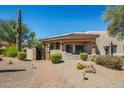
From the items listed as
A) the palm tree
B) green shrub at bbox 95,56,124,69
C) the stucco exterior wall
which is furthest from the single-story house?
green shrub at bbox 95,56,124,69

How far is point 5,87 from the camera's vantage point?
12039 millimetres

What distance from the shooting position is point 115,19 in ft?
89.5

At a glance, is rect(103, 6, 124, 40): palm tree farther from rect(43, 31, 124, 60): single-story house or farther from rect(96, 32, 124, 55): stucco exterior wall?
rect(96, 32, 124, 55): stucco exterior wall

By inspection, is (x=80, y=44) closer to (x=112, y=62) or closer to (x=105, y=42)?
(x=105, y=42)

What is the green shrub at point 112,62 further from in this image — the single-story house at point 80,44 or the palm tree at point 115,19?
the single-story house at point 80,44

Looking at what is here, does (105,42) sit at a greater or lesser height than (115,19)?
lesser

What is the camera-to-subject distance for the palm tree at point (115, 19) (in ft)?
86.7

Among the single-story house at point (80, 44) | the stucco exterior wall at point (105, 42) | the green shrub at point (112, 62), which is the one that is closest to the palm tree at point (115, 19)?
the single-story house at point (80, 44)

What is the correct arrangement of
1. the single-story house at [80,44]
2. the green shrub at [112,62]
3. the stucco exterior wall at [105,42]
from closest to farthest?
the green shrub at [112,62] → the single-story house at [80,44] → the stucco exterior wall at [105,42]

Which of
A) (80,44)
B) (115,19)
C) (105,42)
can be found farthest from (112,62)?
(105,42)

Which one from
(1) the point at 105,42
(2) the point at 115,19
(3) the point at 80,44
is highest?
(2) the point at 115,19

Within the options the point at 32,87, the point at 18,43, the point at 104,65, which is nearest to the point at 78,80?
the point at 32,87

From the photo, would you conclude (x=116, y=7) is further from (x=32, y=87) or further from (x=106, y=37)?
(x=32, y=87)
